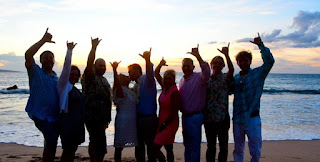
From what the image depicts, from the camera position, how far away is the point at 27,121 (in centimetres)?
1230

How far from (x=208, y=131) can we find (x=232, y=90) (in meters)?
0.74

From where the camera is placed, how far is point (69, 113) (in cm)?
420

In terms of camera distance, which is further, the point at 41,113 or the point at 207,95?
the point at 207,95

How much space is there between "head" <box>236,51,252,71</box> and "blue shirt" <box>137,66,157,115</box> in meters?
1.35

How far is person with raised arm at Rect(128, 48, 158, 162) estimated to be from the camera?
4875 mm

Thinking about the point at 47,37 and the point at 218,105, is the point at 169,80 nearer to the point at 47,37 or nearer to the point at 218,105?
the point at 218,105

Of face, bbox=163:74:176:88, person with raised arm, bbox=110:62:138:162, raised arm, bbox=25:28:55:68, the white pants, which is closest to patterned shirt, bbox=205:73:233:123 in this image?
the white pants

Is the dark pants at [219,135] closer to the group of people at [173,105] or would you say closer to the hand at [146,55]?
the group of people at [173,105]

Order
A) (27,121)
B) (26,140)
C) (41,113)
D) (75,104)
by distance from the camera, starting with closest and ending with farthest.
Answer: (41,113) → (75,104) → (26,140) → (27,121)

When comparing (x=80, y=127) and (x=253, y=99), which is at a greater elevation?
(x=253, y=99)

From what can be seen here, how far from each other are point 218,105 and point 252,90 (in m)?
0.56

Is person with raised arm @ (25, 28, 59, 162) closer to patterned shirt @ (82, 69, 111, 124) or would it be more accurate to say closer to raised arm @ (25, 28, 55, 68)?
raised arm @ (25, 28, 55, 68)

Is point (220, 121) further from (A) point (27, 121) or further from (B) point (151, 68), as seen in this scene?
(A) point (27, 121)

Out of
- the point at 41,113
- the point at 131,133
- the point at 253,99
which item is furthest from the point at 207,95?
the point at 41,113
